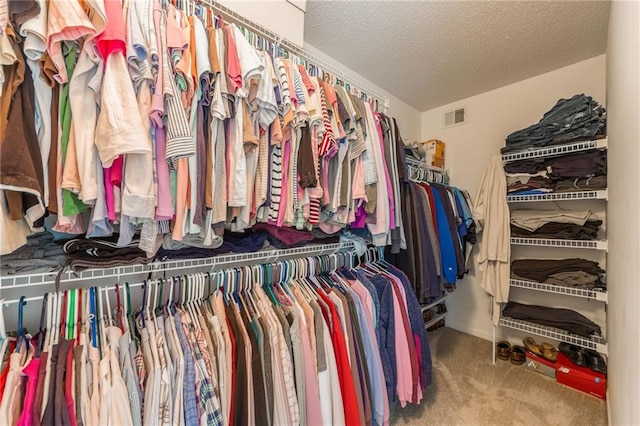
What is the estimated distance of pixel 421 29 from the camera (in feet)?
5.31

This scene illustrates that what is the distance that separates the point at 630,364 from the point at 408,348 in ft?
2.39

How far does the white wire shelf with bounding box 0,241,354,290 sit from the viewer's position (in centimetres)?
81

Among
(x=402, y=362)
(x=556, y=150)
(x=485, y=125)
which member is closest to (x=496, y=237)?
(x=556, y=150)

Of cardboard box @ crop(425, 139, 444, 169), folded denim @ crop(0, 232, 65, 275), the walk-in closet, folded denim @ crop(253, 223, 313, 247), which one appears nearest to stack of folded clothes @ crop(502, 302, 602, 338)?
the walk-in closet

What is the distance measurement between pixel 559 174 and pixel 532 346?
1295 millimetres

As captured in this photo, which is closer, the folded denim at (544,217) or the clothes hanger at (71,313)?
the clothes hanger at (71,313)

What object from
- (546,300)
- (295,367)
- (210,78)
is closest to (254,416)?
(295,367)

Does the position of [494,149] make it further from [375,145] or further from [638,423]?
[638,423]

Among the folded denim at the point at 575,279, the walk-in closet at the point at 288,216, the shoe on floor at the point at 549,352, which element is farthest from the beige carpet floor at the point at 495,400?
the folded denim at the point at 575,279

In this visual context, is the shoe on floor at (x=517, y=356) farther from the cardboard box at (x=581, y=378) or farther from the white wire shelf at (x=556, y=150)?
the white wire shelf at (x=556, y=150)

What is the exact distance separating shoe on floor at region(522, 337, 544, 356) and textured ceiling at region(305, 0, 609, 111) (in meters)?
2.11

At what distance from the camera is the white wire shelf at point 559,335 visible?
62.6 inches

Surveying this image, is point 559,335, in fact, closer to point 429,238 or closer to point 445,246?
point 445,246

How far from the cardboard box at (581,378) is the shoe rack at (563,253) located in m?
0.16
